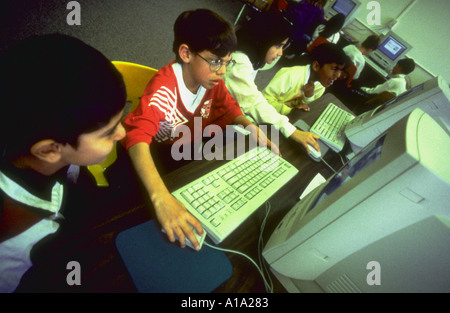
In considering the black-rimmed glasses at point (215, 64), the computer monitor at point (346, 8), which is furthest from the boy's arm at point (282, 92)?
the computer monitor at point (346, 8)

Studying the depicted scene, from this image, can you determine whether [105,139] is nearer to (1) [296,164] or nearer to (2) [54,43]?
(2) [54,43]

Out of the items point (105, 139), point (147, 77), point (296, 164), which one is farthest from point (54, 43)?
point (296, 164)

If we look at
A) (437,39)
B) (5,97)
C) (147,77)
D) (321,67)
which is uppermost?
(437,39)

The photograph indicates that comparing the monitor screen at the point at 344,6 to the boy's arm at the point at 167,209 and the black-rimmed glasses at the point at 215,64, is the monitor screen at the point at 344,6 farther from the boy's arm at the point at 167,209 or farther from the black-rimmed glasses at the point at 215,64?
the boy's arm at the point at 167,209

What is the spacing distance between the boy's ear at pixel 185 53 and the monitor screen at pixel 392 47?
272cm

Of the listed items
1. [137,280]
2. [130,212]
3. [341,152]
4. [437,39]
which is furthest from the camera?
[437,39]

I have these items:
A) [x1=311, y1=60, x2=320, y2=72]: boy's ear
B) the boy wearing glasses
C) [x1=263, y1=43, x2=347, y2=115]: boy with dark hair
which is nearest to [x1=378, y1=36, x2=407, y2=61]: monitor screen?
[x1=263, y1=43, x2=347, y2=115]: boy with dark hair

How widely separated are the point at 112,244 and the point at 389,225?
1.96 feet

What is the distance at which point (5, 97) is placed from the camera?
37cm

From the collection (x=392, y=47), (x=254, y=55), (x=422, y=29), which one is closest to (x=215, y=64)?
(x=254, y=55)

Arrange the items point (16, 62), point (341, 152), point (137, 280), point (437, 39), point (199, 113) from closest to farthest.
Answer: point (16, 62) → point (137, 280) → point (199, 113) → point (341, 152) → point (437, 39)

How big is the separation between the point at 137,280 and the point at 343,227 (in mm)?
459

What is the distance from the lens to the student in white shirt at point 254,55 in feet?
3.95
